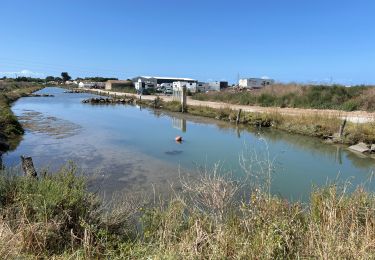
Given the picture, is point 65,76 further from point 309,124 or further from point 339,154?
point 339,154

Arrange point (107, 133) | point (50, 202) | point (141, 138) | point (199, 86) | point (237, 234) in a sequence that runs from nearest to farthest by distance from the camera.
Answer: point (237, 234)
point (50, 202)
point (141, 138)
point (107, 133)
point (199, 86)

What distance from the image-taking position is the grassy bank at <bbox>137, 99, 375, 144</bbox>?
56.5ft

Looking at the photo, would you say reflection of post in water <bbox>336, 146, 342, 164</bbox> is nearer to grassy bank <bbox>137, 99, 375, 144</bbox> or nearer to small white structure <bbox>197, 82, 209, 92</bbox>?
grassy bank <bbox>137, 99, 375, 144</bbox>

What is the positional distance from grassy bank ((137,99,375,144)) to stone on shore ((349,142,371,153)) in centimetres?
102

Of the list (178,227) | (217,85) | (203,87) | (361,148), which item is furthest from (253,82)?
(178,227)

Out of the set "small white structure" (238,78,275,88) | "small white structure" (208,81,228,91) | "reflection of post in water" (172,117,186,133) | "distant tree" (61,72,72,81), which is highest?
"small white structure" (238,78,275,88)

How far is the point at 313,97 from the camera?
33.7m

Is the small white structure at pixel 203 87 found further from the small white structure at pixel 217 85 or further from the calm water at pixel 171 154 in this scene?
the calm water at pixel 171 154

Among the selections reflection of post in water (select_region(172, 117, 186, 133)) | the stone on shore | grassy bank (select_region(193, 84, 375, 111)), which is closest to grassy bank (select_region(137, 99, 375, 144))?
the stone on shore

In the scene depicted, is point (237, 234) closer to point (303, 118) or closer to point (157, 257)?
point (157, 257)

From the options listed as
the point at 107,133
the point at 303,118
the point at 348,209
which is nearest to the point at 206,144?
the point at 107,133

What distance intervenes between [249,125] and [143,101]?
2467 centimetres

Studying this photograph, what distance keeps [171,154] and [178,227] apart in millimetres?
9950

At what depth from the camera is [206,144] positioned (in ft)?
56.5
